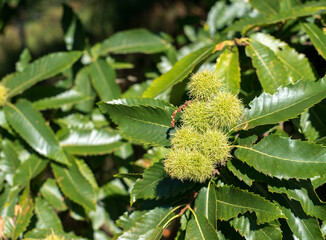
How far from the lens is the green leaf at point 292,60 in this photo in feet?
5.10

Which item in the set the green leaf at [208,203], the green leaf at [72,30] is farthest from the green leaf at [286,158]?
the green leaf at [72,30]

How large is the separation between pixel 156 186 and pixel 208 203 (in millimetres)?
219

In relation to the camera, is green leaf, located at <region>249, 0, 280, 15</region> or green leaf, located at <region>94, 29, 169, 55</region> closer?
green leaf, located at <region>249, 0, 280, 15</region>

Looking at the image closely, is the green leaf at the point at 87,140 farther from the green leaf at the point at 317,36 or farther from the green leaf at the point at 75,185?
the green leaf at the point at 317,36

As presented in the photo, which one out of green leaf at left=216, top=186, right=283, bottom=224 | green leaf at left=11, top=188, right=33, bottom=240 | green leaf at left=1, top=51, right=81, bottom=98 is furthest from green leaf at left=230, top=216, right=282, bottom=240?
green leaf at left=1, top=51, right=81, bottom=98

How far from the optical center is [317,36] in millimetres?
1549

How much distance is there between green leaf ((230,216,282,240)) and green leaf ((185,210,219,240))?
0.36ft

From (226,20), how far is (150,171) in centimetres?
128

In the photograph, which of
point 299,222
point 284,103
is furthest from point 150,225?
point 284,103

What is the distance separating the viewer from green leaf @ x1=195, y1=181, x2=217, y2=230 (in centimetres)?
129

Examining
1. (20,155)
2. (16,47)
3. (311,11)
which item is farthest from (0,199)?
(16,47)

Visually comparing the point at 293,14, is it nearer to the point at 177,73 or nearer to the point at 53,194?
the point at 177,73

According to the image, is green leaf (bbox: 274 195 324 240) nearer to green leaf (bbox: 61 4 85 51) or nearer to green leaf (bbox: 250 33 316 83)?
green leaf (bbox: 250 33 316 83)

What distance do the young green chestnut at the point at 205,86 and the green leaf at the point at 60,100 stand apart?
3.27ft
